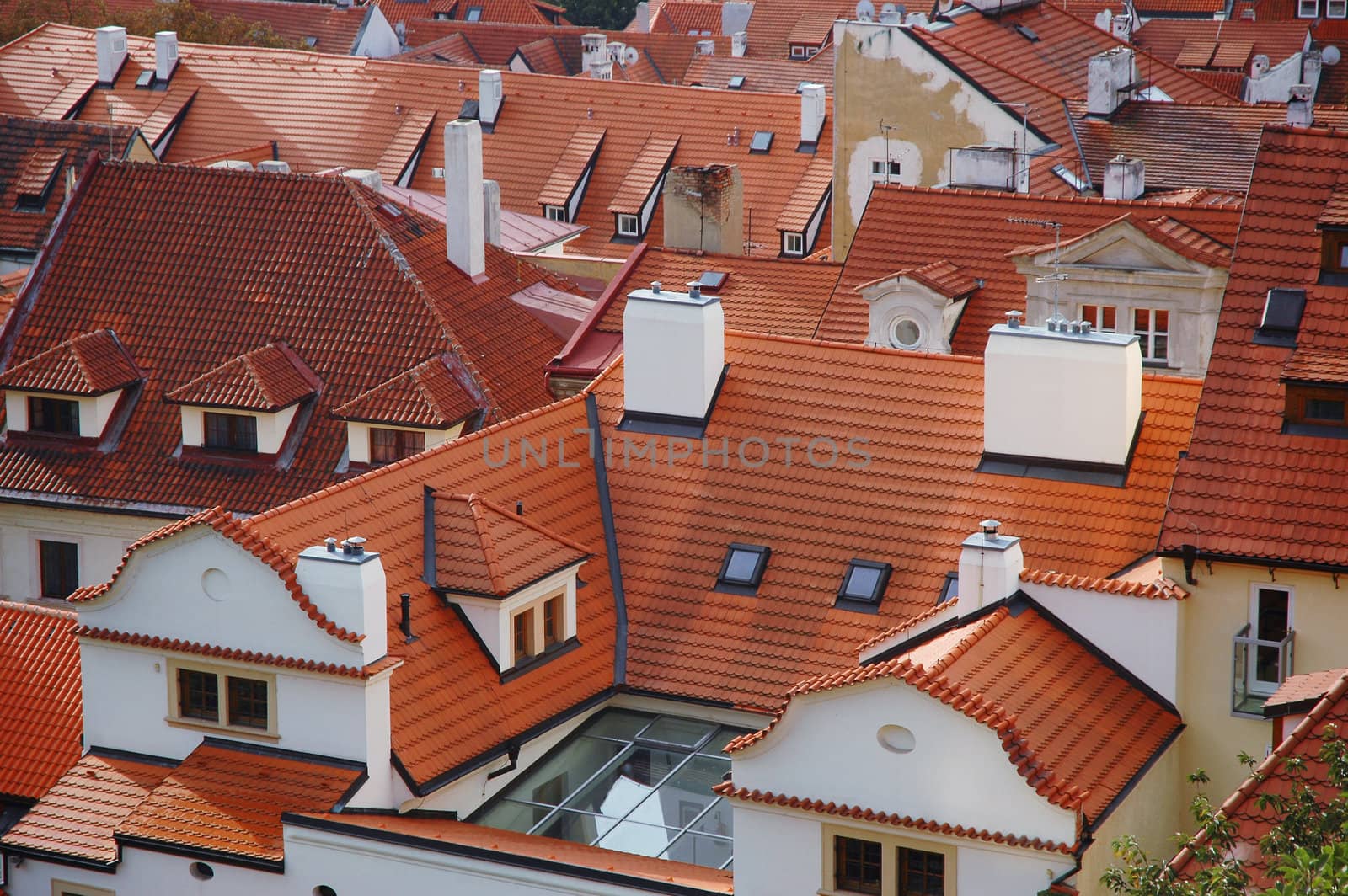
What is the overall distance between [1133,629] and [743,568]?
671 centimetres

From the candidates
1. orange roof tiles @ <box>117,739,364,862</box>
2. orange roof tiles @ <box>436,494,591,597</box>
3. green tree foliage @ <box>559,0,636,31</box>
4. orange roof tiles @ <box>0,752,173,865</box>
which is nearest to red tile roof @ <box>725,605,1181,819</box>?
orange roof tiles @ <box>436,494,591,597</box>

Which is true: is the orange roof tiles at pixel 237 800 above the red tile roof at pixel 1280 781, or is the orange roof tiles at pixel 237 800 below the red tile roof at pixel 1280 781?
below

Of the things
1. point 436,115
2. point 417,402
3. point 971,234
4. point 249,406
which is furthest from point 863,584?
point 436,115

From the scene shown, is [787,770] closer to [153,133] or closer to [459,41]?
[153,133]

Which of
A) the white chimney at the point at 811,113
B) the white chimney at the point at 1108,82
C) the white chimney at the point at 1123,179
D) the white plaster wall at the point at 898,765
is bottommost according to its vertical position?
the white plaster wall at the point at 898,765

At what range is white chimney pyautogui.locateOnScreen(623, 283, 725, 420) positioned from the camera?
117 ft

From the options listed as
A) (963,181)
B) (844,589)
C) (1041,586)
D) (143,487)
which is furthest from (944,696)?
(963,181)

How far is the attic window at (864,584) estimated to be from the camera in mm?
32250

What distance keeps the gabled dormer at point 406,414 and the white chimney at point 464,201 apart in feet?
13.7

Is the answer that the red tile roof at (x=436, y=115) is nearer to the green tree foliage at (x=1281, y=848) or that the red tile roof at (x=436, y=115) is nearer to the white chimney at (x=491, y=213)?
the white chimney at (x=491, y=213)

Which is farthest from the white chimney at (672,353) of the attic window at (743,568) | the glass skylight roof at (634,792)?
the glass skylight roof at (634,792)

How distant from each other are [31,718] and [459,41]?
82.9 meters

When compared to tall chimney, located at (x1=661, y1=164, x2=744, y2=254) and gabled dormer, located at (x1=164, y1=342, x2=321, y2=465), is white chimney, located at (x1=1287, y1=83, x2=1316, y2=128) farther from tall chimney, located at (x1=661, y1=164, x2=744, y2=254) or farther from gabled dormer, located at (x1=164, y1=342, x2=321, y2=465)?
gabled dormer, located at (x1=164, y1=342, x2=321, y2=465)

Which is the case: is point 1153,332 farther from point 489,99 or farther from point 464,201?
point 489,99
